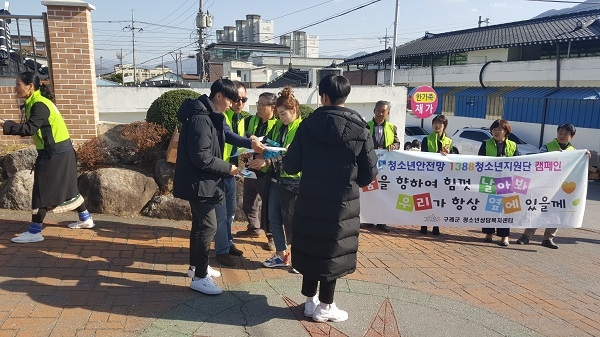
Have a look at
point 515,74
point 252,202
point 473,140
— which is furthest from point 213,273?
point 515,74

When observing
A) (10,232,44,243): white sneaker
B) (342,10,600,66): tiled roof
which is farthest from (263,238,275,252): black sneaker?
(342,10,600,66): tiled roof

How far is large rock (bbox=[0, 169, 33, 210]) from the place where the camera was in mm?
5500

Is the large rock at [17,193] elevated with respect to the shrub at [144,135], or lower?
lower

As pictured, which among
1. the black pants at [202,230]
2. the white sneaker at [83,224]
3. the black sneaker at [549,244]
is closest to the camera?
the black pants at [202,230]

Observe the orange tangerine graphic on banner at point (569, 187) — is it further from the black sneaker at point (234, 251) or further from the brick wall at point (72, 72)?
the brick wall at point (72, 72)

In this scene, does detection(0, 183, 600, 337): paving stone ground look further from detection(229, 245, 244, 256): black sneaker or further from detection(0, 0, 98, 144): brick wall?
detection(0, 0, 98, 144): brick wall

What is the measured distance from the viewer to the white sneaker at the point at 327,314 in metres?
3.39

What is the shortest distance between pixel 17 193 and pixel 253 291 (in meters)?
3.58

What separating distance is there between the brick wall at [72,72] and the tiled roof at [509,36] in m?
21.1

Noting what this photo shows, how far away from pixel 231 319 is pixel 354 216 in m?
1.21

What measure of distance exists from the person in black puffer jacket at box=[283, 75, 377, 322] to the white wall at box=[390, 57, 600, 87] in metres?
20.7

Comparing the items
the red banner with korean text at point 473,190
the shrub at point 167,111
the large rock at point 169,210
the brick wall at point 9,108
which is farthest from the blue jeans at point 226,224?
the brick wall at point 9,108

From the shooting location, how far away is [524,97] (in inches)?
883

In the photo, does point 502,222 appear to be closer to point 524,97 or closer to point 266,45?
point 524,97
